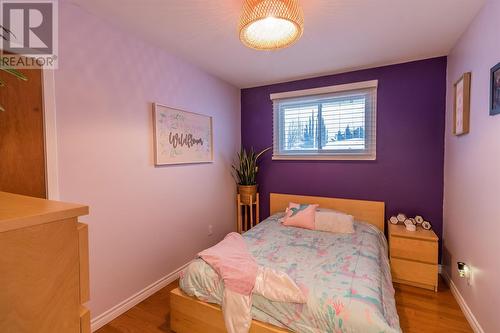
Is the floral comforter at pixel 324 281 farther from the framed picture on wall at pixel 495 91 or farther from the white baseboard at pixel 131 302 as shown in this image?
the framed picture on wall at pixel 495 91

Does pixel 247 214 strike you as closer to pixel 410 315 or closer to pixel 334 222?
pixel 334 222

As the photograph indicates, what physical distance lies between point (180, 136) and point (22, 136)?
4.46ft

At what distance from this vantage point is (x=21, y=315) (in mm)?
556

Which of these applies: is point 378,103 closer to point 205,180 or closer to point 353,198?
point 353,198

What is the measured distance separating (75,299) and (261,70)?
2.96 meters

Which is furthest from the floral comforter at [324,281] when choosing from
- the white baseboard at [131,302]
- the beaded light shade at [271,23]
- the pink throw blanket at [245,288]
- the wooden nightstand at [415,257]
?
the beaded light shade at [271,23]

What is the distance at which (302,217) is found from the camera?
286cm

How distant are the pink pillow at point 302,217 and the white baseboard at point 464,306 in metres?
1.40

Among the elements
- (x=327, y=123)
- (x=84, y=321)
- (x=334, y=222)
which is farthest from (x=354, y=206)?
(x=84, y=321)

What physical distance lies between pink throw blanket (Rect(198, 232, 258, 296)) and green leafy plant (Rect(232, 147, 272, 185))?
1590 millimetres

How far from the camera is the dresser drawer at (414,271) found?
2414 mm

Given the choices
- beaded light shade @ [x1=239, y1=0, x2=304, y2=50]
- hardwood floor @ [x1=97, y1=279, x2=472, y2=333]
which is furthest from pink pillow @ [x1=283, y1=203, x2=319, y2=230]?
beaded light shade @ [x1=239, y1=0, x2=304, y2=50]

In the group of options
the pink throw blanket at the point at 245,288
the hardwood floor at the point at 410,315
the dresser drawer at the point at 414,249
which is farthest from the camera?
the dresser drawer at the point at 414,249

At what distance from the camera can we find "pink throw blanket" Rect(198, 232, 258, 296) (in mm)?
1638
